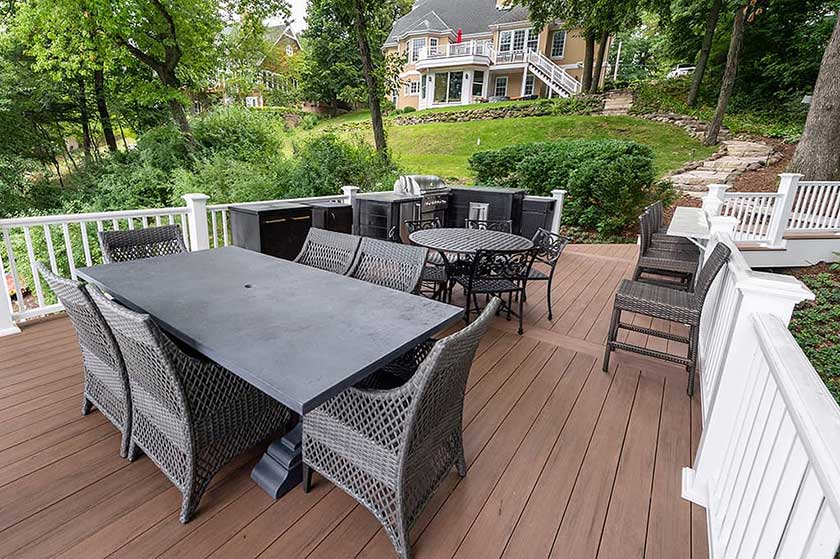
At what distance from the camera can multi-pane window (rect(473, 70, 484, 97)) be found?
2217 cm

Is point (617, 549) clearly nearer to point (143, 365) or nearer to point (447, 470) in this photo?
point (447, 470)

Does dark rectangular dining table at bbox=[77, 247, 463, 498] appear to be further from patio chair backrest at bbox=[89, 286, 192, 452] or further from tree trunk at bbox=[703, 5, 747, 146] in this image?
tree trunk at bbox=[703, 5, 747, 146]

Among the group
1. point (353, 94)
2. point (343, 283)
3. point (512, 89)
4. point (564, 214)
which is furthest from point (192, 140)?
point (512, 89)

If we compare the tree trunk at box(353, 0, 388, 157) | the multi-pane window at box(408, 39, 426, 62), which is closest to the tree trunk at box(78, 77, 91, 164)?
the tree trunk at box(353, 0, 388, 157)

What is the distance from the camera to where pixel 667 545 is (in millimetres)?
1619

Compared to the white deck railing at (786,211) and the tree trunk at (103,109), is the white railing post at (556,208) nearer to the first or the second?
the white deck railing at (786,211)

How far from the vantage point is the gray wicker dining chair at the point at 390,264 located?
8.18 ft

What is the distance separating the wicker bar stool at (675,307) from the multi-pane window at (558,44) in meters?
22.3

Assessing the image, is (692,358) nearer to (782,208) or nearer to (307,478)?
(307,478)

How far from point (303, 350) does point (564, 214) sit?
747cm

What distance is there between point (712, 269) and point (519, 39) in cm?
2301

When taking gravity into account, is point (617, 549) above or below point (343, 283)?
below

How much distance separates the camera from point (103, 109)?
10938mm

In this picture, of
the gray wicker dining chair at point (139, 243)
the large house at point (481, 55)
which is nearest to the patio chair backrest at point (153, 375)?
the gray wicker dining chair at point (139, 243)
